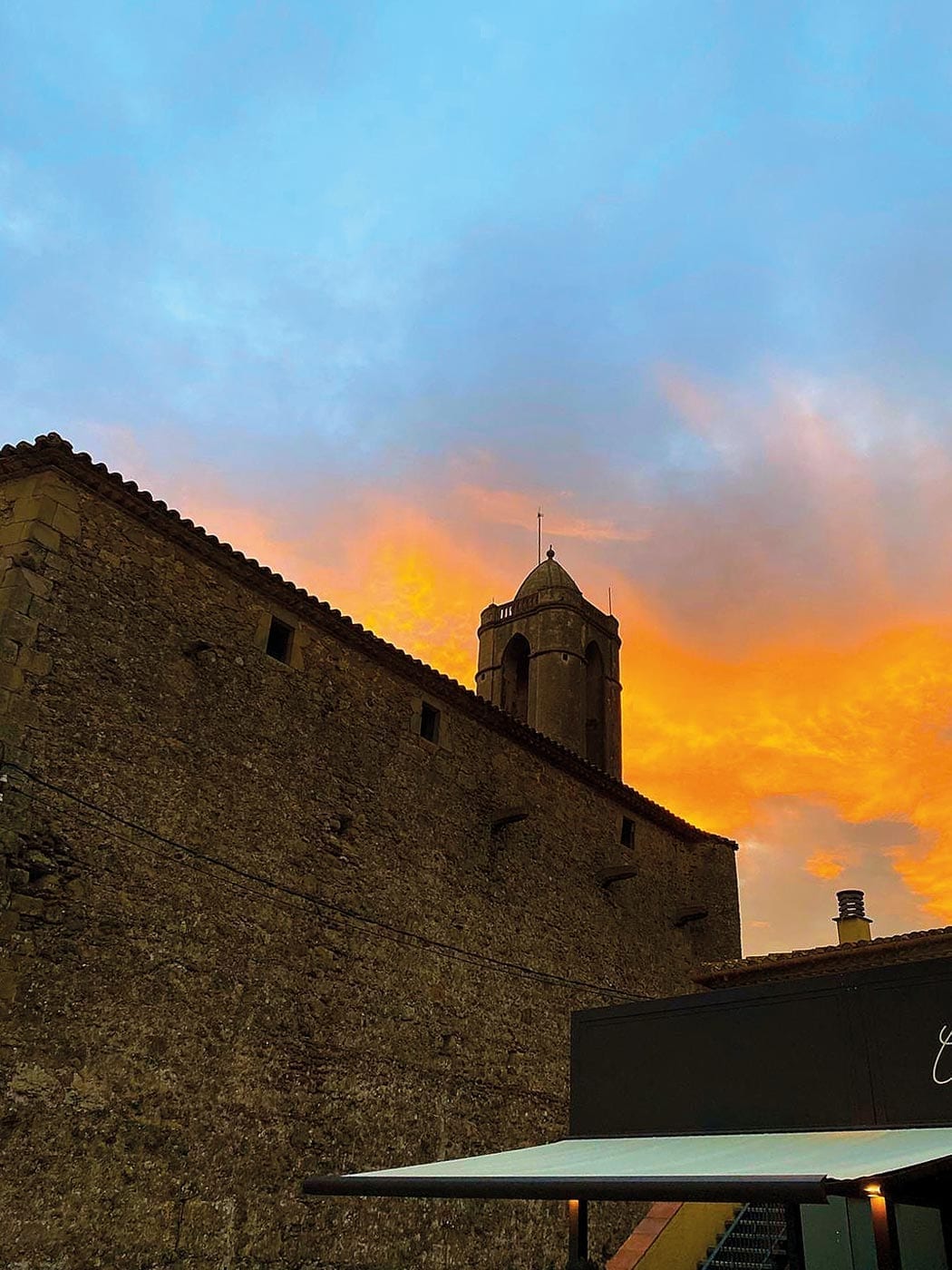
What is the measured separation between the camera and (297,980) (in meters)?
11.9

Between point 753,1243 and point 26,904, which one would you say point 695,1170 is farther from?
point 26,904

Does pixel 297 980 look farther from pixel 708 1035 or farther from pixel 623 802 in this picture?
pixel 623 802

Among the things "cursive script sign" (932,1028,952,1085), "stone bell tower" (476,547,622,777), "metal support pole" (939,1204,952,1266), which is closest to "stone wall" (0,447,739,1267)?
"metal support pole" (939,1204,952,1266)

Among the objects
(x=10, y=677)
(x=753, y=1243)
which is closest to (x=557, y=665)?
(x=753, y=1243)

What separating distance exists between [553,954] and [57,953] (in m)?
8.91

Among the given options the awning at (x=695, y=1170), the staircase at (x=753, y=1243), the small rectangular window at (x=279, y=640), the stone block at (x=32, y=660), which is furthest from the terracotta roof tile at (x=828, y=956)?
the stone block at (x=32, y=660)

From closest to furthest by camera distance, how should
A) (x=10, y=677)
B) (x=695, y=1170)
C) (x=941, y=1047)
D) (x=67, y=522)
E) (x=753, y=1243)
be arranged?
(x=695, y=1170) < (x=941, y=1047) < (x=10, y=677) < (x=753, y=1243) < (x=67, y=522)

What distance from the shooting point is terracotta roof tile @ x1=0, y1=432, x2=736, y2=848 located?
10.6 m

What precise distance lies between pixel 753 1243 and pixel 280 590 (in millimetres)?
9125

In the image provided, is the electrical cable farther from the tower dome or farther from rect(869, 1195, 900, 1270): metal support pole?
the tower dome

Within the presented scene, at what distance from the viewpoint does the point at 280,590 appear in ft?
42.3

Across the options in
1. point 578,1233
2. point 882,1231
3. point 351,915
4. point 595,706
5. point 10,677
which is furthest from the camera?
point 595,706

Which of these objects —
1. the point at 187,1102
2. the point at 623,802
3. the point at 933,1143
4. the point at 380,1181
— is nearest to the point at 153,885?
A: the point at 187,1102

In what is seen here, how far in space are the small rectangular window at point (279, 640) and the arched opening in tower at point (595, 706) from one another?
13.6 meters
